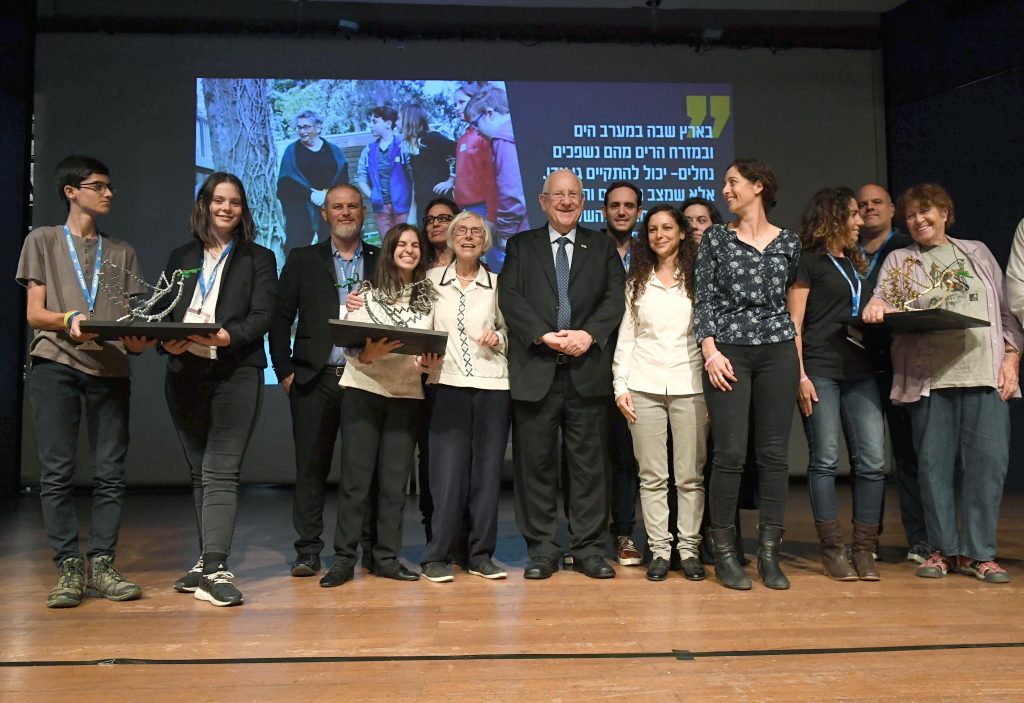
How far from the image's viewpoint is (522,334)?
11.7ft

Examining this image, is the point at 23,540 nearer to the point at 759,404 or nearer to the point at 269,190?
the point at 269,190

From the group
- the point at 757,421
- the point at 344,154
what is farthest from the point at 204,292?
the point at 344,154

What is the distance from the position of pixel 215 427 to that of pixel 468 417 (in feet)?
3.24

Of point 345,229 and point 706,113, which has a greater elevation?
point 706,113

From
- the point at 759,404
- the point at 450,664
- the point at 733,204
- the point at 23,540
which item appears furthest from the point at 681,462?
the point at 23,540

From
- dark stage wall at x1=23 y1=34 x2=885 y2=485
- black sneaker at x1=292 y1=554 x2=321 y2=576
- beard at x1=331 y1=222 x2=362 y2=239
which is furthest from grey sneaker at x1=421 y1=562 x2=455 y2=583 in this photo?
dark stage wall at x1=23 y1=34 x2=885 y2=485

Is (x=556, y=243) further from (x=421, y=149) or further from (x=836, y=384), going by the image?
(x=421, y=149)

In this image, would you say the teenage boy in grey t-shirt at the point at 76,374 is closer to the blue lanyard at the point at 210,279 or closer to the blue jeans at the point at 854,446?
the blue lanyard at the point at 210,279

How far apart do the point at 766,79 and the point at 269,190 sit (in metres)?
4.25

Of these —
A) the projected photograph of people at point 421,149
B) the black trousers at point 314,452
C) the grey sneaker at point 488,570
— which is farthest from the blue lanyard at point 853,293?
the projected photograph of people at point 421,149

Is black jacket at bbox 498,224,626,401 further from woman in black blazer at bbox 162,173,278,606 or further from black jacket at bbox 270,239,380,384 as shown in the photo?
woman in black blazer at bbox 162,173,278,606

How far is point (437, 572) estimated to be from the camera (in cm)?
351

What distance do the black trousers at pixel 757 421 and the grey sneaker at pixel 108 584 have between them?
2217mm

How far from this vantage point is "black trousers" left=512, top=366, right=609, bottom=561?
12.0 feet
